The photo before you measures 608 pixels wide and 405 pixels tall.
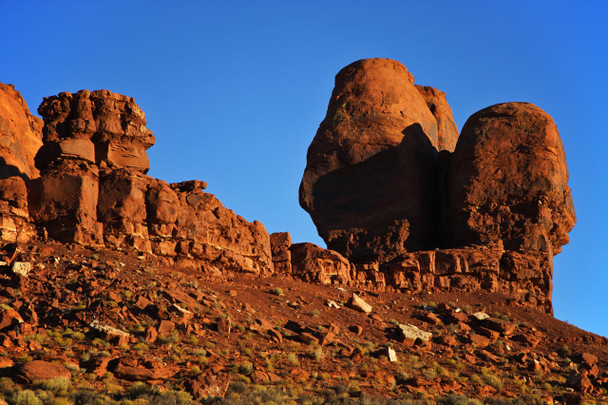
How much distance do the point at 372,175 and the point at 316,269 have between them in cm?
915

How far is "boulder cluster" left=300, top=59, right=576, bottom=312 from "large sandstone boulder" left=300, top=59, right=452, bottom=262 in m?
0.05

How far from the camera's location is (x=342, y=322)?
30391 millimetres

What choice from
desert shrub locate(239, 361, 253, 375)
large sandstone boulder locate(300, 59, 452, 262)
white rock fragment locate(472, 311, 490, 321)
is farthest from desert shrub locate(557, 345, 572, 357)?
desert shrub locate(239, 361, 253, 375)

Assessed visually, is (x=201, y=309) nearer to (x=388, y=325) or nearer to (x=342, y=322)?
(x=342, y=322)

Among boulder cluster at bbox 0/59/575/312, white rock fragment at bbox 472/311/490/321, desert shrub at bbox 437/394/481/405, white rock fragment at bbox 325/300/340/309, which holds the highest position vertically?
boulder cluster at bbox 0/59/575/312

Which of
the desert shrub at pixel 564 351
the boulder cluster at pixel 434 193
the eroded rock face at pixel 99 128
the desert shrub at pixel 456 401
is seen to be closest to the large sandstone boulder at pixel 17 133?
the eroded rock face at pixel 99 128

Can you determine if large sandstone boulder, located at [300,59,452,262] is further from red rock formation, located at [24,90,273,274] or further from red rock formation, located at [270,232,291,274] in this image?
red rock formation, located at [24,90,273,274]

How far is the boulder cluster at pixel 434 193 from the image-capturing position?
38.7 metres

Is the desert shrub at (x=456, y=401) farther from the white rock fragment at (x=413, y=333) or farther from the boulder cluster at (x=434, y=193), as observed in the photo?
the boulder cluster at (x=434, y=193)

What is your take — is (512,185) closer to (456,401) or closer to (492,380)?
(492,380)

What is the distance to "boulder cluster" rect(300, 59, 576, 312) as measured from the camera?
1522 inches

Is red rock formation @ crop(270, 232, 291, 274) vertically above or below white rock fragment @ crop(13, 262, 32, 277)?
above

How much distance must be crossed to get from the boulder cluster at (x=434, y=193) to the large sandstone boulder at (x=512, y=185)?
0.17ft

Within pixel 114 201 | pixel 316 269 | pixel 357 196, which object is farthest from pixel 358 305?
pixel 357 196
